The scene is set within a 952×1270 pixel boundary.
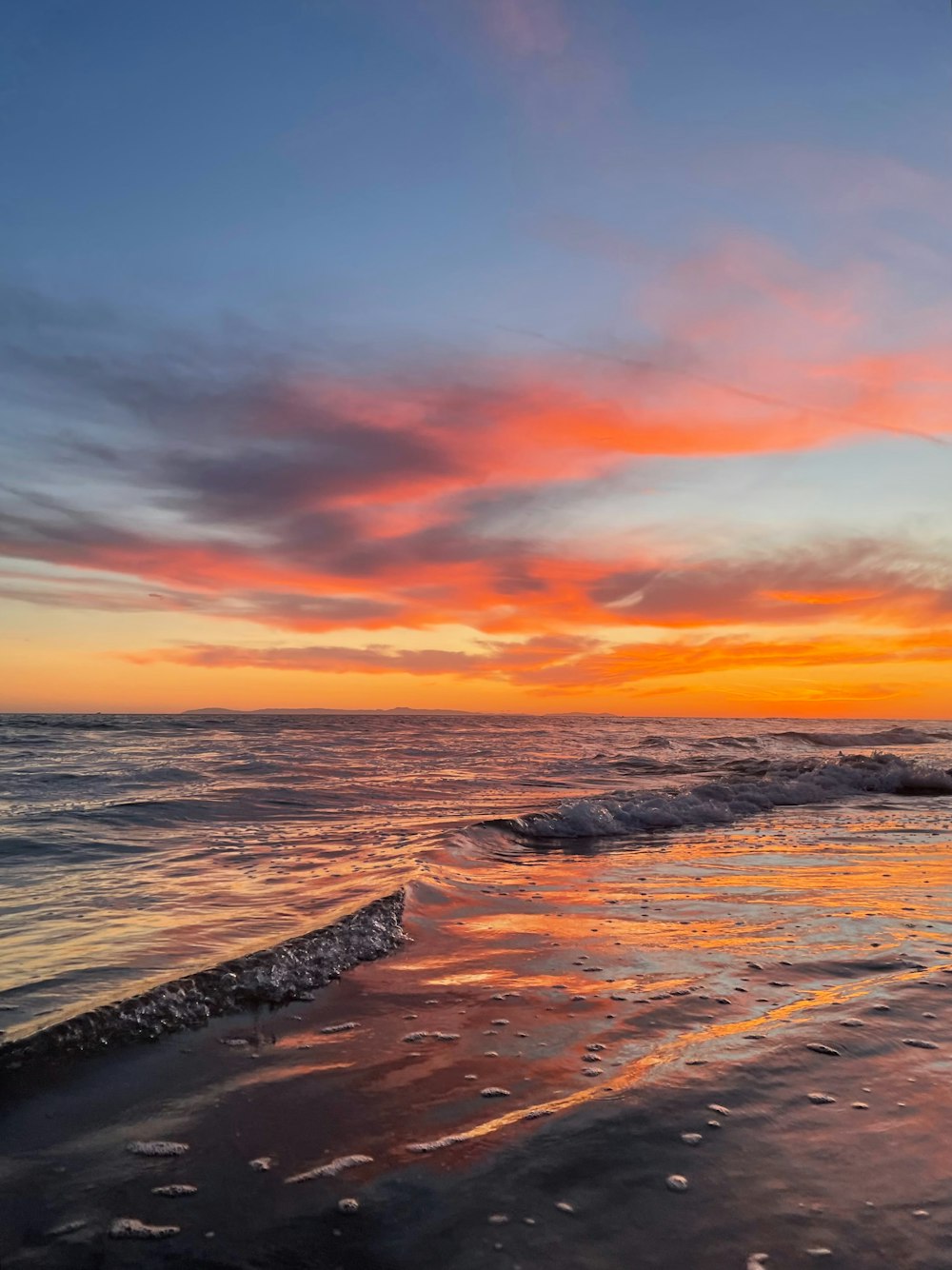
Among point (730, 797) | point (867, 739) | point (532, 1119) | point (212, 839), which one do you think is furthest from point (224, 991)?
point (867, 739)

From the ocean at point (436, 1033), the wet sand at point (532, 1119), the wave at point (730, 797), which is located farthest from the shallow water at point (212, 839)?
the wet sand at point (532, 1119)

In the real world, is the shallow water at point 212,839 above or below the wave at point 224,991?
below

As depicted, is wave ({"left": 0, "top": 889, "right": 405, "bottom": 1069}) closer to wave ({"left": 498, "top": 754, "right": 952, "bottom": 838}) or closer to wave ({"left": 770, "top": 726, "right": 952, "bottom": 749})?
wave ({"left": 498, "top": 754, "right": 952, "bottom": 838})

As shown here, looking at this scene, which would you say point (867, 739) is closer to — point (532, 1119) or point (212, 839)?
point (212, 839)

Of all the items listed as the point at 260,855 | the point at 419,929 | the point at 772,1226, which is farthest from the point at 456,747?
the point at 772,1226

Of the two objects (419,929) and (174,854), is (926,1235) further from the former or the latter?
(174,854)

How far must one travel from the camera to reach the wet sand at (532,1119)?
9.09 ft

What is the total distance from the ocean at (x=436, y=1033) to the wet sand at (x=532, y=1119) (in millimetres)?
17

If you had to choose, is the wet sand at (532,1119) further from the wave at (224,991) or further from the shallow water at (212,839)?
the shallow water at (212,839)

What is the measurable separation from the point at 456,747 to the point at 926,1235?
31.7 meters

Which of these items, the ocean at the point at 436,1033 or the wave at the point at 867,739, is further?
the wave at the point at 867,739

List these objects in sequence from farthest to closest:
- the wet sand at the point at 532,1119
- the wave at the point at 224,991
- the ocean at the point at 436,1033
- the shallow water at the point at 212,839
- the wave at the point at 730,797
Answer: the wave at the point at 730,797 → the shallow water at the point at 212,839 → the wave at the point at 224,991 → the ocean at the point at 436,1033 → the wet sand at the point at 532,1119

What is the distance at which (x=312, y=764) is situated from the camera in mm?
23781

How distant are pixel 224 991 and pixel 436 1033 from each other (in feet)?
4.73
